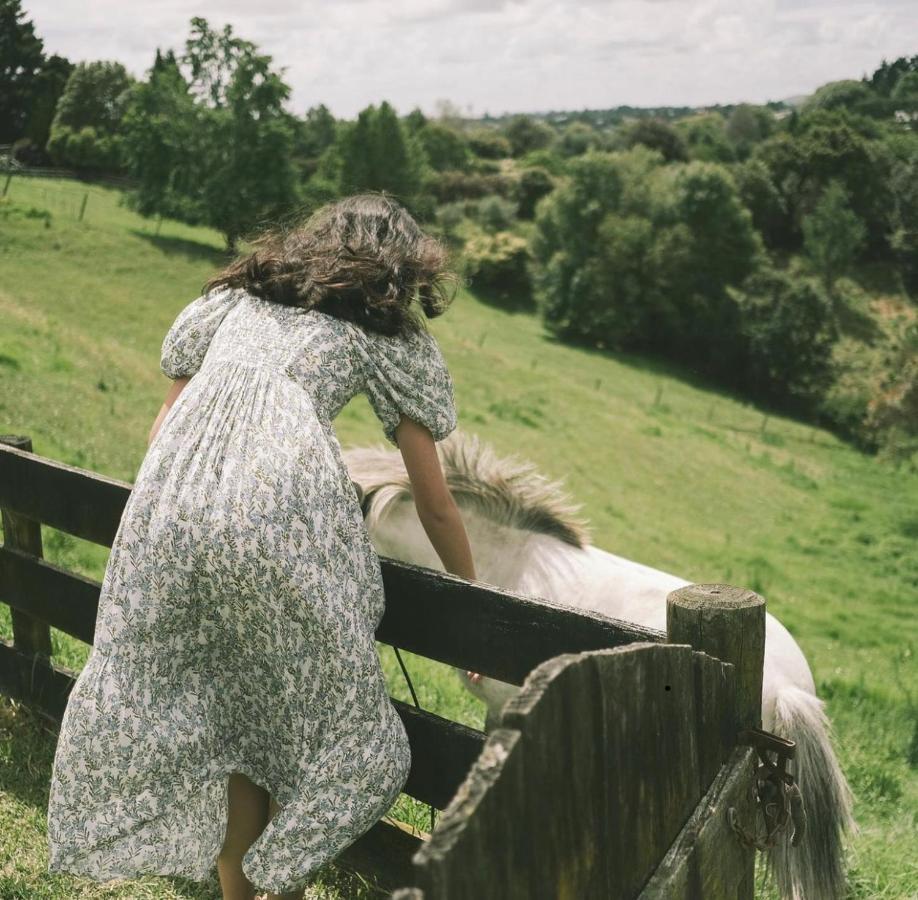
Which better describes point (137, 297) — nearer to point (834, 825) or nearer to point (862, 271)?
point (834, 825)

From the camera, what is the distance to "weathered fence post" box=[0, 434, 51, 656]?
11.6ft

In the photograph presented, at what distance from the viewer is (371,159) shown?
49.8 m

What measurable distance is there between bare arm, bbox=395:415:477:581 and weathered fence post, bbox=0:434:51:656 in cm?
176

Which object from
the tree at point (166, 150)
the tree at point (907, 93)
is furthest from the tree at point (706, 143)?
the tree at point (166, 150)

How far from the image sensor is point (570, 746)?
1.18m

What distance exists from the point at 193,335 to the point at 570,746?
174 cm

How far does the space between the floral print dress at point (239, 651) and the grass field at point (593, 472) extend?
30.4 inches

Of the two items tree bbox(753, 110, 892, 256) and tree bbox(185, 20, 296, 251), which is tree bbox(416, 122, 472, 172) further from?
tree bbox(185, 20, 296, 251)

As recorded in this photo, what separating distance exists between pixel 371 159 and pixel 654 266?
16033 millimetres

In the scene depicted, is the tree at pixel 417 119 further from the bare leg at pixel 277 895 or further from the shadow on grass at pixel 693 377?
the bare leg at pixel 277 895

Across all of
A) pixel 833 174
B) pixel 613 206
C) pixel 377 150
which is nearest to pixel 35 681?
pixel 613 206

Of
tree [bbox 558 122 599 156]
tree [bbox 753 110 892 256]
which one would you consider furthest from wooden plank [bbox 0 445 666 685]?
tree [bbox 558 122 599 156]

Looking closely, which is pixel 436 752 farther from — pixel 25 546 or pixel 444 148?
pixel 444 148

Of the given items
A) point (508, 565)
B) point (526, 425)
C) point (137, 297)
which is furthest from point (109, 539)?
point (137, 297)
